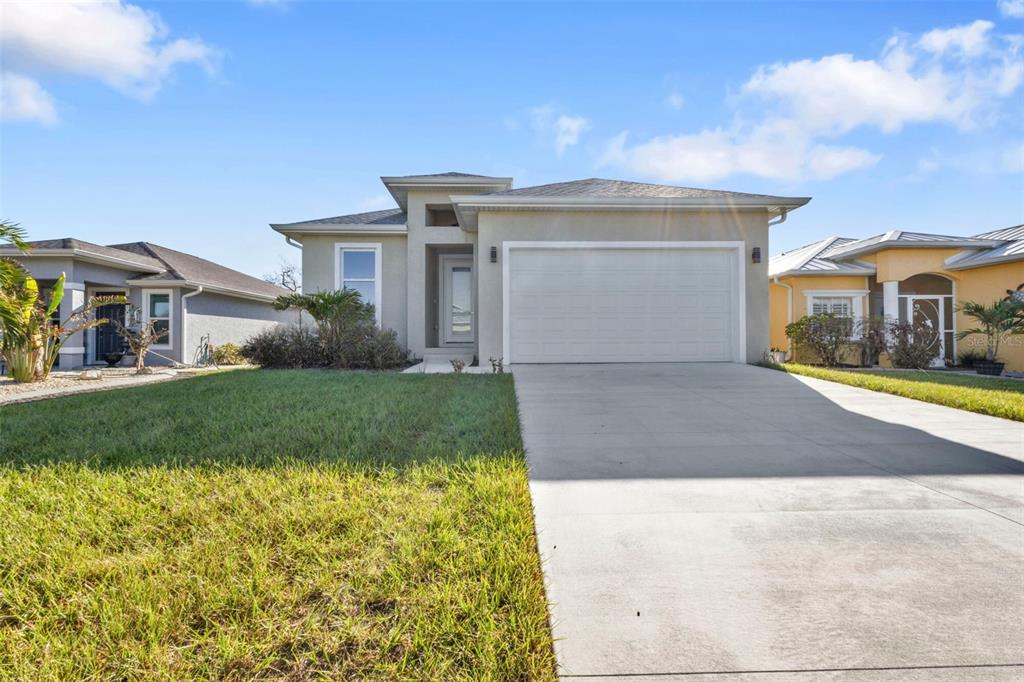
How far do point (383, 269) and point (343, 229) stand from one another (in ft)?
4.48

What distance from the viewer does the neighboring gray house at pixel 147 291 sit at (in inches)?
523

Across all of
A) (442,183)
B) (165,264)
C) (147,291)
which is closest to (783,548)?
(442,183)

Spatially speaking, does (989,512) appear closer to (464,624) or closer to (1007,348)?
(464,624)

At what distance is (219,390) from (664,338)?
7.80m

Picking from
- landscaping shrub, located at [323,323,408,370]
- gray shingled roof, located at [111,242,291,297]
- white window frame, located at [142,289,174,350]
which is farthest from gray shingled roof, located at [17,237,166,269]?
landscaping shrub, located at [323,323,408,370]

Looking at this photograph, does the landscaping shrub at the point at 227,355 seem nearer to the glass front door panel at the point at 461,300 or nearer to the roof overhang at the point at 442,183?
the glass front door panel at the point at 461,300

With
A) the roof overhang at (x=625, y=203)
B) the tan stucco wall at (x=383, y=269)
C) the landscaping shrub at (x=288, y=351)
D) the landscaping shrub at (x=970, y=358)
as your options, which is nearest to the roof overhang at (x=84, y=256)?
the tan stucco wall at (x=383, y=269)

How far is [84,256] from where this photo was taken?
523 inches

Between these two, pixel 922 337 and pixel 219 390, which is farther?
pixel 922 337

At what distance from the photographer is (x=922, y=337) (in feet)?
43.6

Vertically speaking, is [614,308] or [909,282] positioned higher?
[909,282]

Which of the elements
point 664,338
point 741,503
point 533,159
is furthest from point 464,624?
point 533,159

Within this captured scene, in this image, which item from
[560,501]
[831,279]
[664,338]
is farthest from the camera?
[831,279]

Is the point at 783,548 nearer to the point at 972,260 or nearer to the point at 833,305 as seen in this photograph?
the point at 833,305
